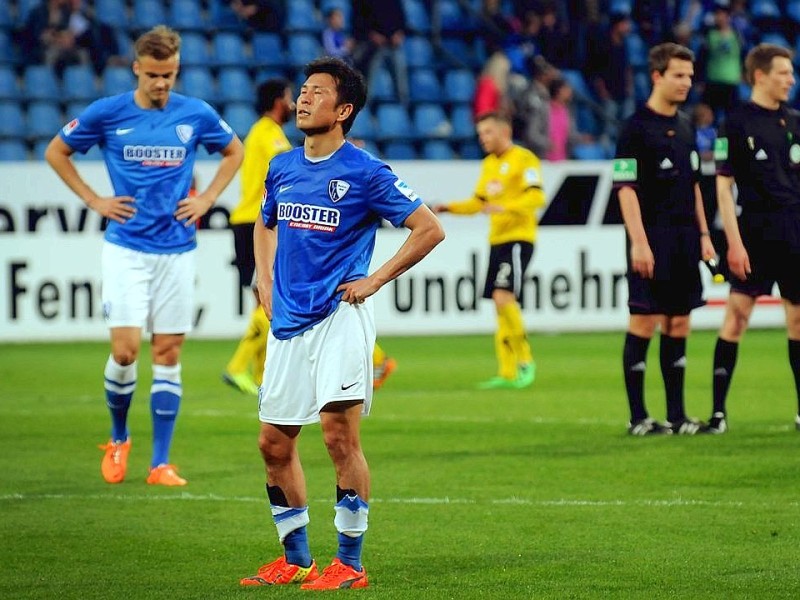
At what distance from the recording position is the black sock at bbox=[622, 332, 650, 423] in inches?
403

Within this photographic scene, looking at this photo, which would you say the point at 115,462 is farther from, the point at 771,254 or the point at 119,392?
the point at 771,254

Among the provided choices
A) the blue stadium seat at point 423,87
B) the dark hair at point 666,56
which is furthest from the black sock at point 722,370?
the blue stadium seat at point 423,87

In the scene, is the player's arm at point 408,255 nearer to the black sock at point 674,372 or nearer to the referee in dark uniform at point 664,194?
the referee in dark uniform at point 664,194

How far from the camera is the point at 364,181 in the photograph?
5.95 metres

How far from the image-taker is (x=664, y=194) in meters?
10.0

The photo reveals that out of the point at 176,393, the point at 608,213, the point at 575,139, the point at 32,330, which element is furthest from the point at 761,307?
the point at 176,393

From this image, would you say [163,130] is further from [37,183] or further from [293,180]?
[37,183]

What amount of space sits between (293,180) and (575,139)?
608 inches

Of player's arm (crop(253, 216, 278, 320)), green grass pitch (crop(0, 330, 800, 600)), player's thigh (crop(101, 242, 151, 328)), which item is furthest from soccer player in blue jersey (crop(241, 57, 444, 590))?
player's thigh (crop(101, 242, 151, 328))

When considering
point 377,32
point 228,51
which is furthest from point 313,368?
point 228,51

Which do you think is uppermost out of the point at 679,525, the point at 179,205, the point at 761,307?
the point at 179,205

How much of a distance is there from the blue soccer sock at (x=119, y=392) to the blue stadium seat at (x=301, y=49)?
1261 cm

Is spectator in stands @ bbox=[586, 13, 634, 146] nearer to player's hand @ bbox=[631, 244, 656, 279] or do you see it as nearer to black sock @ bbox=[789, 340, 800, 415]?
black sock @ bbox=[789, 340, 800, 415]

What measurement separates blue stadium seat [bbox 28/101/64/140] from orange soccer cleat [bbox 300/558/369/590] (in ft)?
46.4
